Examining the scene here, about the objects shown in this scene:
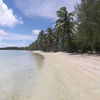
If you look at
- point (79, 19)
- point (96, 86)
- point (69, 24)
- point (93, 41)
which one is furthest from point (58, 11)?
point (96, 86)

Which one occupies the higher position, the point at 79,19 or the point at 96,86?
the point at 79,19

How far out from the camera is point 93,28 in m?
24.8

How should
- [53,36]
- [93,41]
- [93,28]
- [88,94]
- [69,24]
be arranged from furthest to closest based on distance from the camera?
[53,36], [69,24], [93,41], [93,28], [88,94]

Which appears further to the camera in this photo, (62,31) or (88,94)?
(62,31)

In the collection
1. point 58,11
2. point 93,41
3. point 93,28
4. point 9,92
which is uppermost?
point 58,11

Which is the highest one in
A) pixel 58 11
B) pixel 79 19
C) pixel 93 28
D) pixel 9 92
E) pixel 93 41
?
pixel 58 11

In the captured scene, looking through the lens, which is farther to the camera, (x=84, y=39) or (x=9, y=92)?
(x=84, y=39)

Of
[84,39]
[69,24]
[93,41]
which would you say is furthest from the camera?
[69,24]

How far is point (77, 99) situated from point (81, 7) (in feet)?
78.5

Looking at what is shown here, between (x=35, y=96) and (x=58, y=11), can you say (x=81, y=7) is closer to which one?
(x=58, y=11)

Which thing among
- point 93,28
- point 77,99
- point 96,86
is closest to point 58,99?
point 77,99

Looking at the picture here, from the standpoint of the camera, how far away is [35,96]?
6406 mm

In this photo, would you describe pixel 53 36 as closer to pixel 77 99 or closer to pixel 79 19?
pixel 79 19

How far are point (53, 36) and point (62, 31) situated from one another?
79.2 ft
